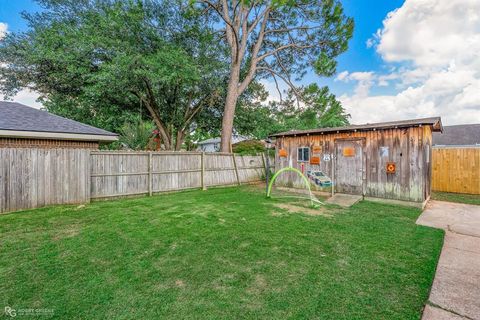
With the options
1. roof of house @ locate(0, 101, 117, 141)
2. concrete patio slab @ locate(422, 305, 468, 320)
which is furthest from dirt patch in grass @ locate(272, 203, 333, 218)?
roof of house @ locate(0, 101, 117, 141)

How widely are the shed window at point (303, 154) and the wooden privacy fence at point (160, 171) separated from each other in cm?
331

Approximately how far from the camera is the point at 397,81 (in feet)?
39.6

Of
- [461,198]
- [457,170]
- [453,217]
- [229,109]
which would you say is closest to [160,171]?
→ [229,109]

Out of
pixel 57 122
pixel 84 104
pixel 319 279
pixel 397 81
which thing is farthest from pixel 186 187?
pixel 397 81

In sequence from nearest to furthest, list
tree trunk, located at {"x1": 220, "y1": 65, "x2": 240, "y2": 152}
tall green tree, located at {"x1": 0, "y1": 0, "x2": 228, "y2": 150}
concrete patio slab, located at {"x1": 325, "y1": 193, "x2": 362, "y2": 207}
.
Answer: concrete patio slab, located at {"x1": 325, "y1": 193, "x2": 362, "y2": 207}, tall green tree, located at {"x1": 0, "y1": 0, "x2": 228, "y2": 150}, tree trunk, located at {"x1": 220, "y1": 65, "x2": 240, "y2": 152}

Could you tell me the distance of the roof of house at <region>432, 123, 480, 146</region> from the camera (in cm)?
1710

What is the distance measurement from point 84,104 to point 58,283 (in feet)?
42.2

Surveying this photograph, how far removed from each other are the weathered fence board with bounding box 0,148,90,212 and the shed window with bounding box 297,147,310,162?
24.1ft

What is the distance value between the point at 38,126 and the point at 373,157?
10.4 m

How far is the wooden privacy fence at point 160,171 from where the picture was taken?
6.81m

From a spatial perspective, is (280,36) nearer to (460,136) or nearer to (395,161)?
(395,161)

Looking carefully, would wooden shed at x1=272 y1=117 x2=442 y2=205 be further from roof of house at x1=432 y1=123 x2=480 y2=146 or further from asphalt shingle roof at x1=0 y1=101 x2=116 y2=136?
roof of house at x1=432 y1=123 x2=480 y2=146

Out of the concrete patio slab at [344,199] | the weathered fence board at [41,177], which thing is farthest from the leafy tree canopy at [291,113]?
the weathered fence board at [41,177]

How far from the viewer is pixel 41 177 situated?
219 inches
